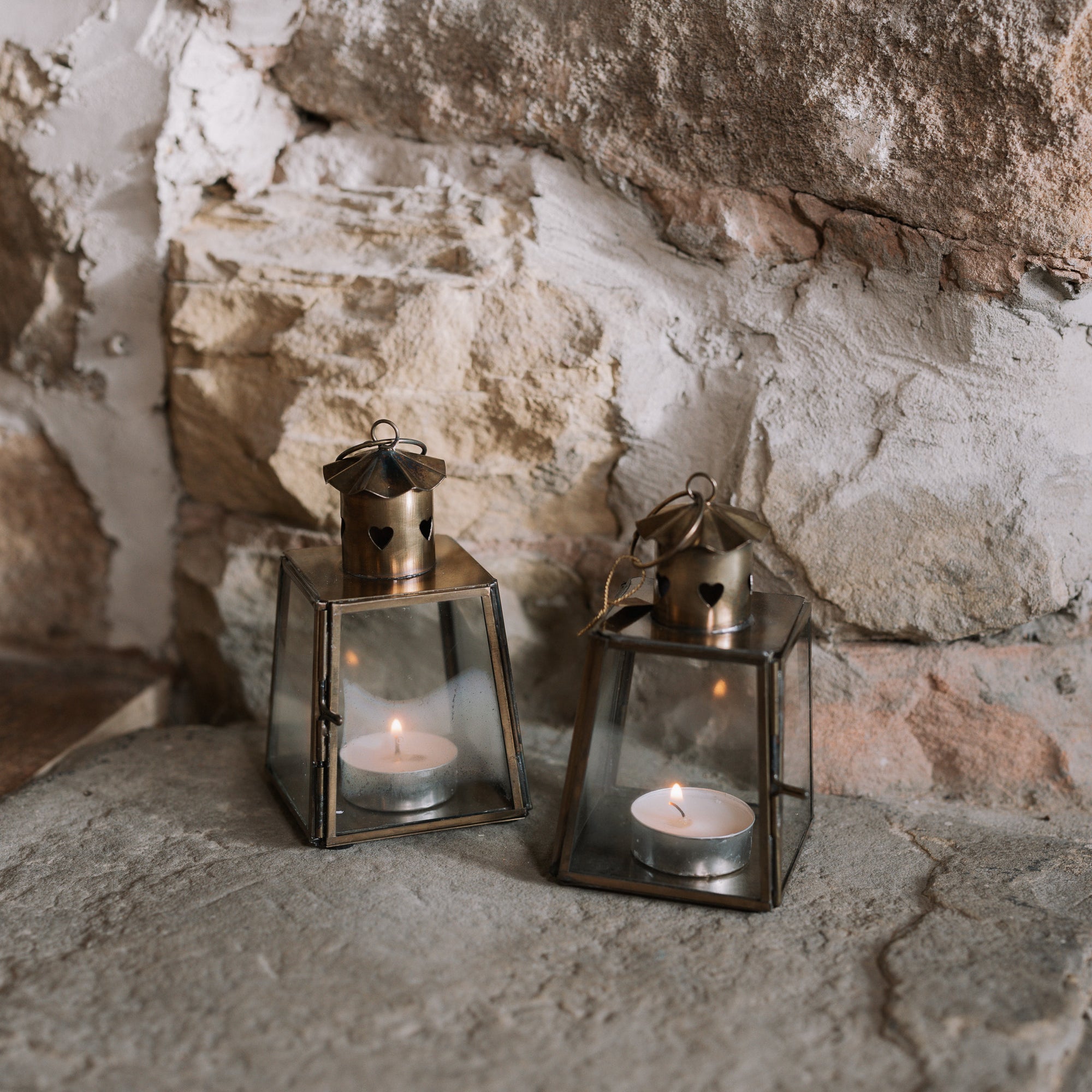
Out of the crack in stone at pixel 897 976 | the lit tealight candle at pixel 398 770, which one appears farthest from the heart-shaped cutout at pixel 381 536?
the crack in stone at pixel 897 976

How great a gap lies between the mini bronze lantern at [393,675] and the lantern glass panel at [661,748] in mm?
119

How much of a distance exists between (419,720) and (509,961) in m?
0.34

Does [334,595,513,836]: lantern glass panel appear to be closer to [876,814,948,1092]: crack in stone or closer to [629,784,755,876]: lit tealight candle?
[629,784,755,876]: lit tealight candle

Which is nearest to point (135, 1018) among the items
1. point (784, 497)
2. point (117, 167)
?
point (784, 497)

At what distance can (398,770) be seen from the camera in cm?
122

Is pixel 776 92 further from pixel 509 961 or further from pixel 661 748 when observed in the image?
pixel 509 961

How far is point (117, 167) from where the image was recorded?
4.67 ft

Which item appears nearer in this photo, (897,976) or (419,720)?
(897,976)

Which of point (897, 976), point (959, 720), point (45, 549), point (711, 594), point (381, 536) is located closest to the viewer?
point (897, 976)

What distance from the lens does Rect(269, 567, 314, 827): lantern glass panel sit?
1225mm

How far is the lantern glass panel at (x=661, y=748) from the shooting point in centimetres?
111

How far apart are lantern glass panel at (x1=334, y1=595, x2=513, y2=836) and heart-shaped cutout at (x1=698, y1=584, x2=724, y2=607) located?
0.26 m

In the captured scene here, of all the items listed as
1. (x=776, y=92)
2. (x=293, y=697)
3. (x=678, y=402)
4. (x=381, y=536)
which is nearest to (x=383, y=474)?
(x=381, y=536)

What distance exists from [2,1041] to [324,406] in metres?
0.81
